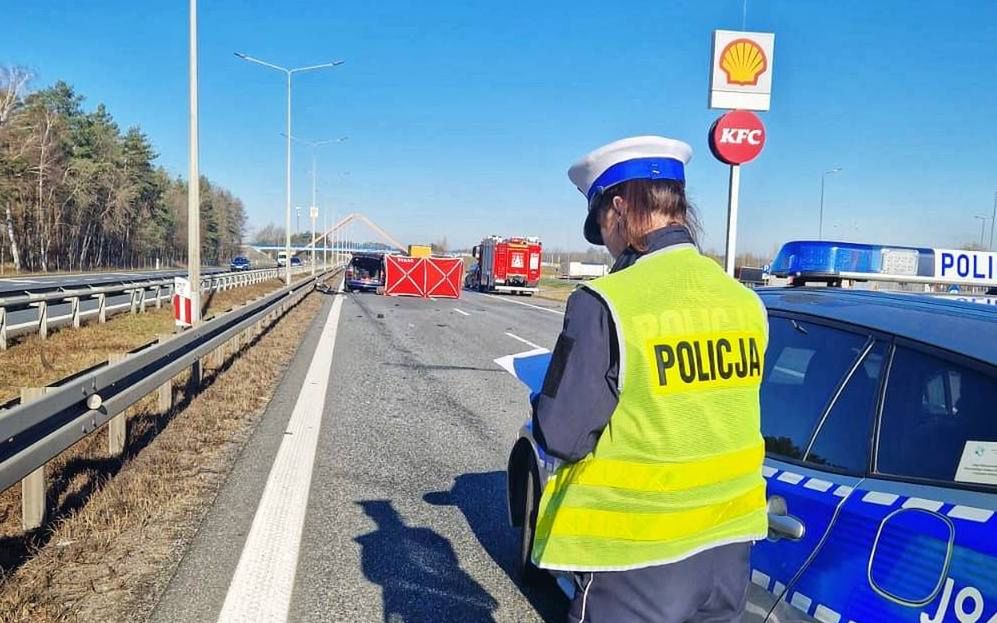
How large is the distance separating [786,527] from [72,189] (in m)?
73.3

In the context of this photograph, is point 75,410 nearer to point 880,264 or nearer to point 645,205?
point 645,205

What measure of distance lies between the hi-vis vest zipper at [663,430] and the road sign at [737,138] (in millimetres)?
4580

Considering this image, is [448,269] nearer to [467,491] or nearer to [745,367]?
[467,491]

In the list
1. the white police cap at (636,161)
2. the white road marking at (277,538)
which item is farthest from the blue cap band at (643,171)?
the white road marking at (277,538)

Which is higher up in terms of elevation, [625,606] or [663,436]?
[663,436]

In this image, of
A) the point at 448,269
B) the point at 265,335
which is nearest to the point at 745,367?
the point at 265,335

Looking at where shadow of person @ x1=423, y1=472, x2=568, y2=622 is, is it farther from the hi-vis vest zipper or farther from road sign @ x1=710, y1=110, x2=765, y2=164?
road sign @ x1=710, y1=110, x2=765, y2=164

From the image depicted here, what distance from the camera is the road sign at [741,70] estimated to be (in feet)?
21.4

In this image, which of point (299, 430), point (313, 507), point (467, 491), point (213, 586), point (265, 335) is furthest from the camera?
point (265, 335)

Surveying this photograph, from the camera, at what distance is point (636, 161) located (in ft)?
6.09

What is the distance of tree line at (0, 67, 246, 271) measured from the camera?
2108 inches

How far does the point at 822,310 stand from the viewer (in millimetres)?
2832

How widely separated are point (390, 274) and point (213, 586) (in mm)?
27451

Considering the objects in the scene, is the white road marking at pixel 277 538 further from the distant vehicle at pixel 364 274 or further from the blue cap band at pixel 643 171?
the distant vehicle at pixel 364 274
